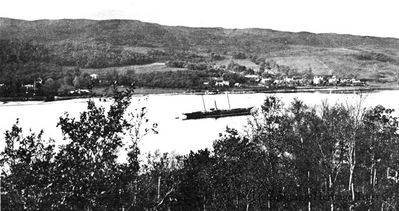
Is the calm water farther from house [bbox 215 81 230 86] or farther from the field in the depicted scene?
the field

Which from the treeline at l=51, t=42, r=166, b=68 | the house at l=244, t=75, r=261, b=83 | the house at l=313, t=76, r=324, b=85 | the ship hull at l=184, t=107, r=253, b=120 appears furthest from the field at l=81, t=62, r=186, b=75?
the ship hull at l=184, t=107, r=253, b=120

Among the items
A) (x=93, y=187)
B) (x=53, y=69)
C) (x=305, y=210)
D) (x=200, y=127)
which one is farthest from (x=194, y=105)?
(x=93, y=187)

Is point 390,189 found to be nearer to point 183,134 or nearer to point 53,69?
point 183,134

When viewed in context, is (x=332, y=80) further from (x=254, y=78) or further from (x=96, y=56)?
(x=96, y=56)

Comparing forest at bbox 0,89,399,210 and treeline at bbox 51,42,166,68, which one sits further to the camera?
treeline at bbox 51,42,166,68

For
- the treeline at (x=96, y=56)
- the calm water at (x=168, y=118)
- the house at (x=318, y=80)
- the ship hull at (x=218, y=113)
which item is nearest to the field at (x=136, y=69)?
the treeline at (x=96, y=56)

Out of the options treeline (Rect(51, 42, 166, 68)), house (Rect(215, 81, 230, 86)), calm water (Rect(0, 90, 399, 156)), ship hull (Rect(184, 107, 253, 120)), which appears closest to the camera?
calm water (Rect(0, 90, 399, 156))

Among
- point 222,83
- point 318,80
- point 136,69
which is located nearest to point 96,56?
point 136,69
